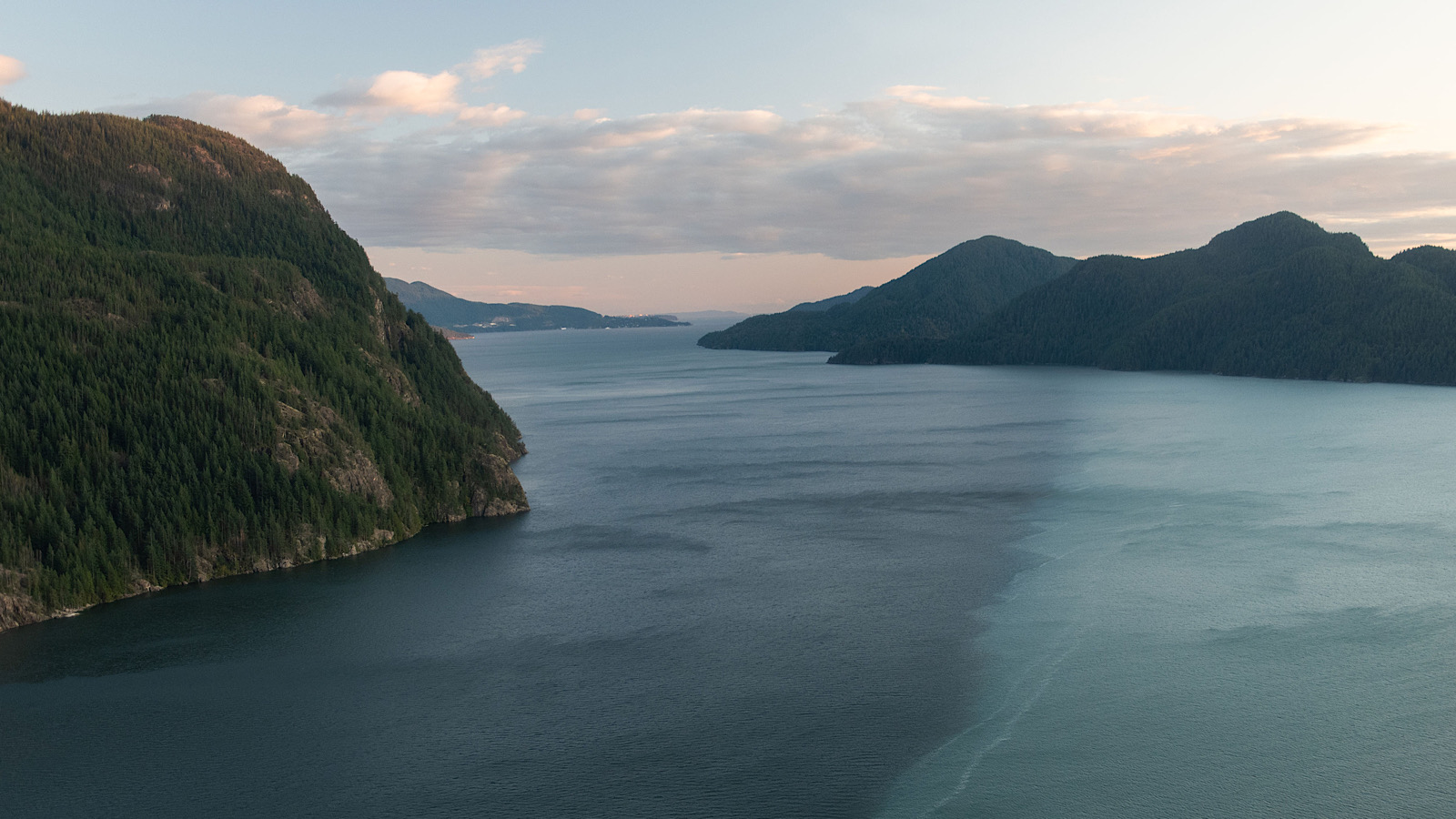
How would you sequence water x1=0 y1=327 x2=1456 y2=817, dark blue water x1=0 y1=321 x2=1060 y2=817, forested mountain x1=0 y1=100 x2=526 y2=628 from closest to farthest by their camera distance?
water x1=0 y1=327 x2=1456 y2=817 → dark blue water x1=0 y1=321 x2=1060 y2=817 → forested mountain x1=0 y1=100 x2=526 y2=628

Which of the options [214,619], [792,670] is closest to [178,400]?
[214,619]

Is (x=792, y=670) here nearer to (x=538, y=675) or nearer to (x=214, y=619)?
(x=538, y=675)

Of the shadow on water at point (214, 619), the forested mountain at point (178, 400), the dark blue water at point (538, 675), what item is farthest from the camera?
the forested mountain at point (178, 400)

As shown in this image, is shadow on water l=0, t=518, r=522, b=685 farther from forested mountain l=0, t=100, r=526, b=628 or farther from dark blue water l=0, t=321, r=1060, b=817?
forested mountain l=0, t=100, r=526, b=628

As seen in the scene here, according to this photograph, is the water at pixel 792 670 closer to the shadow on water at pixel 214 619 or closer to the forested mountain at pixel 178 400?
the shadow on water at pixel 214 619

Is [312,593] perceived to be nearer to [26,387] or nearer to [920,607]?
[26,387]

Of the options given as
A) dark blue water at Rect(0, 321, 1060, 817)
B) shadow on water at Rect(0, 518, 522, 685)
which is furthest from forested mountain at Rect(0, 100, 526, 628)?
dark blue water at Rect(0, 321, 1060, 817)

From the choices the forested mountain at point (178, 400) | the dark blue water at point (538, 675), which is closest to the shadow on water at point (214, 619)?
the dark blue water at point (538, 675)

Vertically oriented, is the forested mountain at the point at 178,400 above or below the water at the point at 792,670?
above
